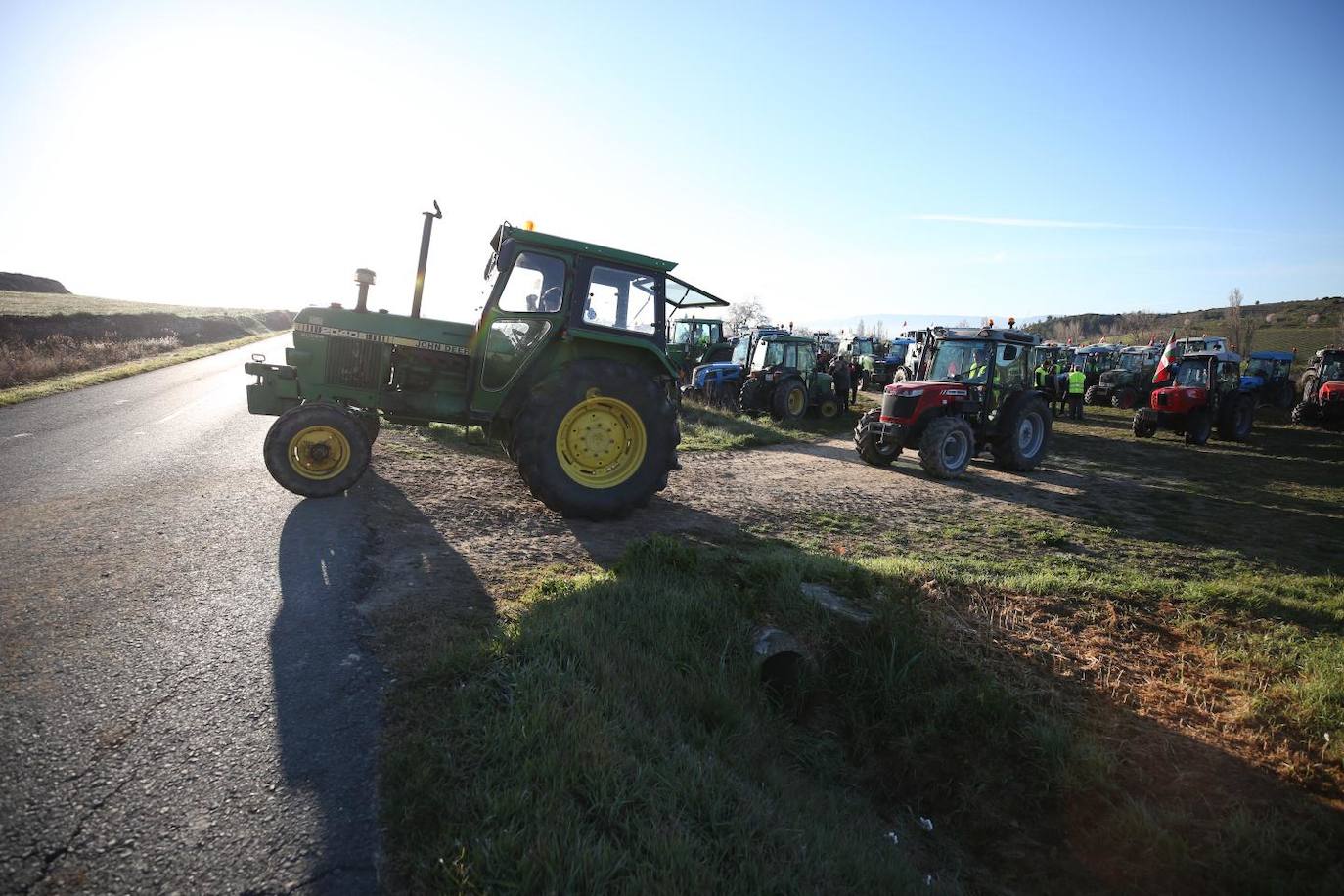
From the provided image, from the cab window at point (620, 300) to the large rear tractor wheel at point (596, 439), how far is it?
22.6 inches

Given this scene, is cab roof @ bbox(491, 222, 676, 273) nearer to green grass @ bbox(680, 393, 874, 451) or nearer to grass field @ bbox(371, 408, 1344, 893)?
grass field @ bbox(371, 408, 1344, 893)

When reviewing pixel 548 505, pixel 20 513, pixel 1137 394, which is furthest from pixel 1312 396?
pixel 20 513

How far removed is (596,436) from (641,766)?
4.17m

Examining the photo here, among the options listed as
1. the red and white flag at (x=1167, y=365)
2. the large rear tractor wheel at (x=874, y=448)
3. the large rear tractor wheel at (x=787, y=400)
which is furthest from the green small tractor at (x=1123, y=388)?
the large rear tractor wheel at (x=874, y=448)

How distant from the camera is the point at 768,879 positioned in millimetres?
2143

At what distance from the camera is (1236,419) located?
15.6 metres

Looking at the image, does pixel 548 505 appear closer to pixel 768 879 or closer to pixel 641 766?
pixel 641 766

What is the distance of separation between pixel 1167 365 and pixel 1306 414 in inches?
153

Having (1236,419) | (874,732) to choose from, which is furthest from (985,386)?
(1236,419)

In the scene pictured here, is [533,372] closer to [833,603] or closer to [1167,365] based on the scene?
[833,603]

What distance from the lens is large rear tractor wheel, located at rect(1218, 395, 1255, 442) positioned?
15.5 metres

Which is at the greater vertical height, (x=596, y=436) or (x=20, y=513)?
(x=596, y=436)

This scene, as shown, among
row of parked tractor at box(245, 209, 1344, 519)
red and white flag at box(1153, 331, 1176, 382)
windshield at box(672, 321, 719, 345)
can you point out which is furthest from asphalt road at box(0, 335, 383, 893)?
red and white flag at box(1153, 331, 1176, 382)

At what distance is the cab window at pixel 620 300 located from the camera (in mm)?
6434
